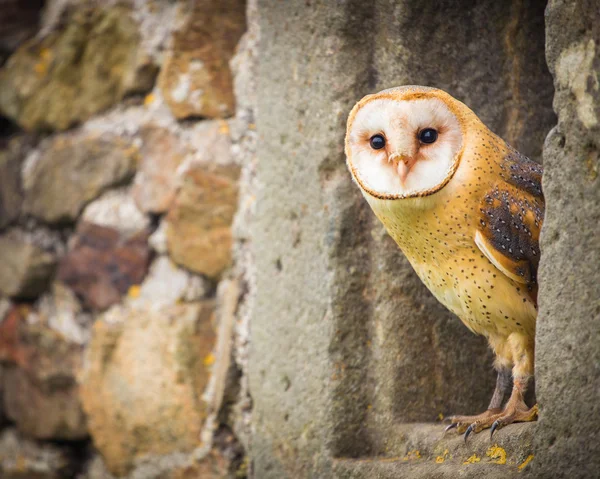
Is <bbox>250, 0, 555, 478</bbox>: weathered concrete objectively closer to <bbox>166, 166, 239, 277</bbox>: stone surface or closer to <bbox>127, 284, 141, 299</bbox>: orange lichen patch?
<bbox>166, 166, 239, 277</bbox>: stone surface

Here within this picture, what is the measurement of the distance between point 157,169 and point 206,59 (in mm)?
349

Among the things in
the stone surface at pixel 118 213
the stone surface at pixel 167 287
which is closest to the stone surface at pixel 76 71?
the stone surface at pixel 118 213

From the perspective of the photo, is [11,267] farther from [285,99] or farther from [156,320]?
[285,99]

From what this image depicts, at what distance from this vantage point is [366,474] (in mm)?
1825

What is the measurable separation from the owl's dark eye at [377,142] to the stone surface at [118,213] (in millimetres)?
998

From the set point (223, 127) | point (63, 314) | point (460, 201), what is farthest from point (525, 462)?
point (63, 314)

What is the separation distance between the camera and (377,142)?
1.71 meters

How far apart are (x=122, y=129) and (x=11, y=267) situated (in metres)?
0.68

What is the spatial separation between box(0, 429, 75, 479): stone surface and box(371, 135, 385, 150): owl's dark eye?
1620 mm

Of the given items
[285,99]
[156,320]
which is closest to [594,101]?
[285,99]

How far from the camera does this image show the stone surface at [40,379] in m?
2.69

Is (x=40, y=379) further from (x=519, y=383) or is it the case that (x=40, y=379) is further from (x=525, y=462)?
(x=525, y=462)

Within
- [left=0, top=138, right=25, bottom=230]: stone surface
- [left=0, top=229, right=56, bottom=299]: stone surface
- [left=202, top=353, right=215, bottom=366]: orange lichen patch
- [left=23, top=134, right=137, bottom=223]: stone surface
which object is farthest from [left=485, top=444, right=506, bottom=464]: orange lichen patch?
[left=0, top=138, right=25, bottom=230]: stone surface

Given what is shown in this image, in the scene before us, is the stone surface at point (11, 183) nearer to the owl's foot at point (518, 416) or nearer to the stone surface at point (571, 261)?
the owl's foot at point (518, 416)
